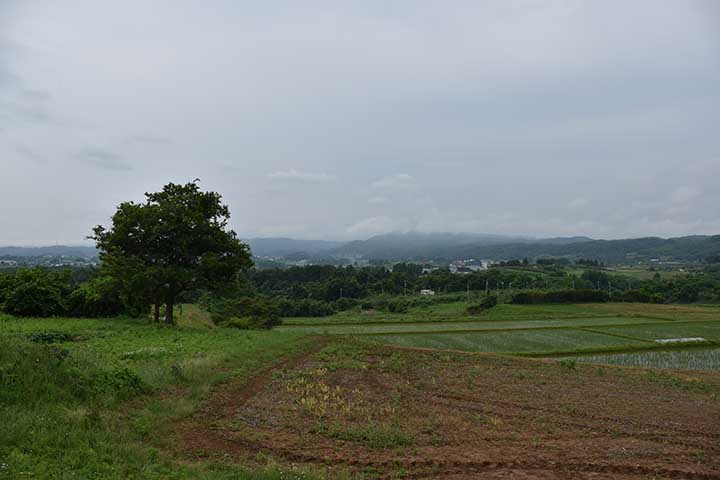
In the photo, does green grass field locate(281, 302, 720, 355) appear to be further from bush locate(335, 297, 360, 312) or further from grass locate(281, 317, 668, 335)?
bush locate(335, 297, 360, 312)

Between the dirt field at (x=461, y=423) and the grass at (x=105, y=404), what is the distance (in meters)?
0.73

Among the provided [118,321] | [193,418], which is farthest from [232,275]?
[193,418]

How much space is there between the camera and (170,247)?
928 inches

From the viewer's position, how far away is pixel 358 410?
Answer: 448 inches

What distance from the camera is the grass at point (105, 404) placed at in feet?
22.1

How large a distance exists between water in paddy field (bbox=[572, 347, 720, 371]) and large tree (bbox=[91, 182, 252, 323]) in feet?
68.2

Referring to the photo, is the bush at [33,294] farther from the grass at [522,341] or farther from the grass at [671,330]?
the grass at [671,330]

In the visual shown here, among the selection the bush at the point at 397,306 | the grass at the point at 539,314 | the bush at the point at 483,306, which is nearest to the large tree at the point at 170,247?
the grass at the point at 539,314

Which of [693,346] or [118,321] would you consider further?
[693,346]

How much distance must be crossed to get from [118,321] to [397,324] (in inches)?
1006

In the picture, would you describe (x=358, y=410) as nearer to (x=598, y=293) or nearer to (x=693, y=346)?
(x=693, y=346)

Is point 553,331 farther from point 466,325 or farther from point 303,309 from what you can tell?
point 303,309

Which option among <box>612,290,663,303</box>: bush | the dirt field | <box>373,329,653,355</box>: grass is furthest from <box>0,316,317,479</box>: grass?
<box>612,290,663,303</box>: bush

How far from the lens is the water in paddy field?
78.8 ft
